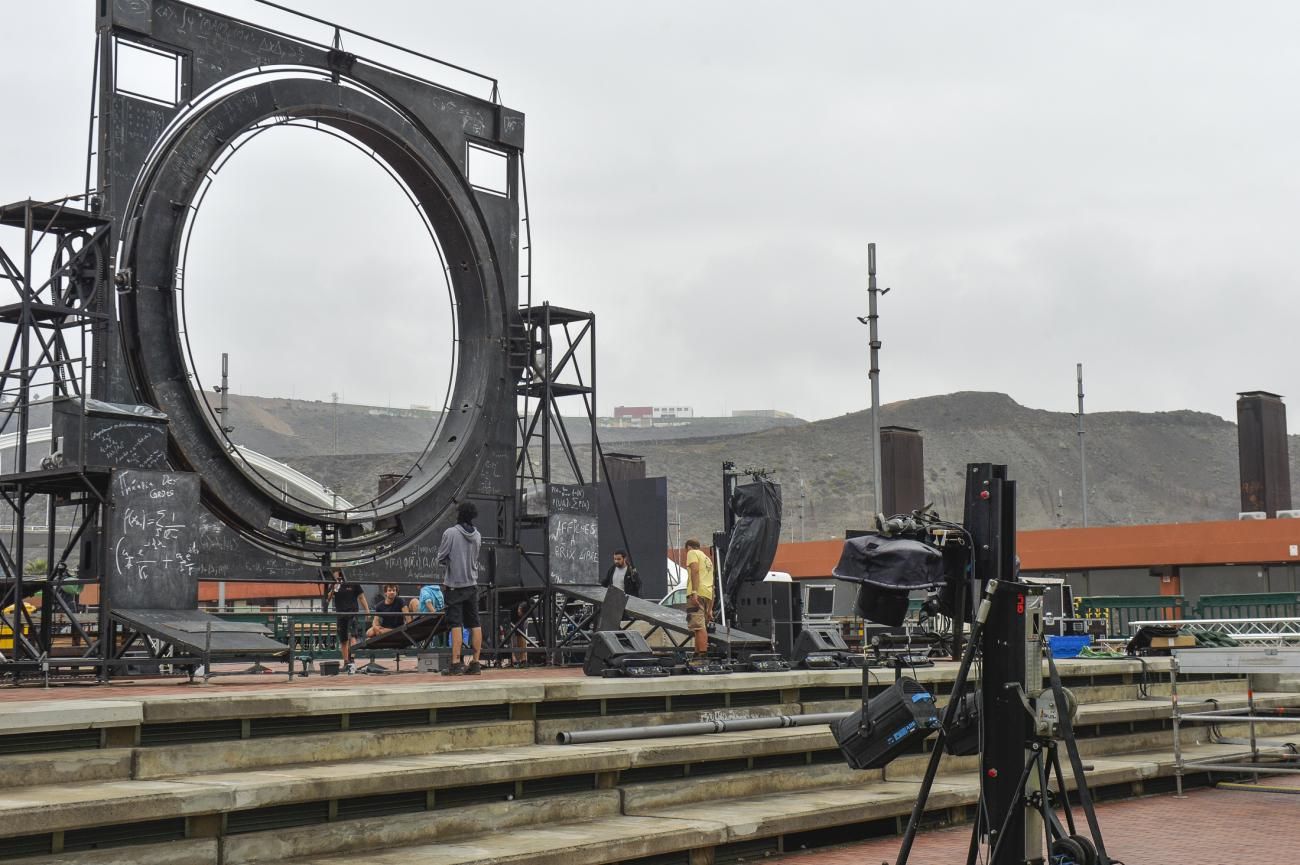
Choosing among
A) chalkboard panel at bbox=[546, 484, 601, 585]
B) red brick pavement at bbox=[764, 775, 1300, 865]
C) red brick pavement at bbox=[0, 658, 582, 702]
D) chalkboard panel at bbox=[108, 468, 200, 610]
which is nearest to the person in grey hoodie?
red brick pavement at bbox=[0, 658, 582, 702]

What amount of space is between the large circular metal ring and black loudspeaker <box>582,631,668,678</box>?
16.7 ft

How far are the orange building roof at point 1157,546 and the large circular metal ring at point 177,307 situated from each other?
17.8 m

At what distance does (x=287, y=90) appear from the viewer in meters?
16.9

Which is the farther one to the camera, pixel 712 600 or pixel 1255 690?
pixel 1255 690

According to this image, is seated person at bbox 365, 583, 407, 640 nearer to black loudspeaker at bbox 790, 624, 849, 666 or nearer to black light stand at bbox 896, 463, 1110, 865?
black loudspeaker at bbox 790, 624, 849, 666

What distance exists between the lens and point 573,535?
1862cm

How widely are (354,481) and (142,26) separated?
100060 millimetres

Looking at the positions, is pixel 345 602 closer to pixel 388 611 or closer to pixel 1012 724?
pixel 388 611

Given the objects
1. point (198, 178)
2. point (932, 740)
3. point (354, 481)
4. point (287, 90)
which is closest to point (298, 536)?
point (198, 178)

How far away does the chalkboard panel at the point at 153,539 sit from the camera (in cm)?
1334

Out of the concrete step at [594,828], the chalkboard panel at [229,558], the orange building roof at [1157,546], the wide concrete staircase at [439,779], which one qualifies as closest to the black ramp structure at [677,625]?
the wide concrete staircase at [439,779]

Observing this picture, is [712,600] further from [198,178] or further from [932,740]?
[198,178]

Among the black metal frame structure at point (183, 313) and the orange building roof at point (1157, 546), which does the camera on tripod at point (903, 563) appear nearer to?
the black metal frame structure at point (183, 313)

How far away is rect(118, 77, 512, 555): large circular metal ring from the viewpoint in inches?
598
